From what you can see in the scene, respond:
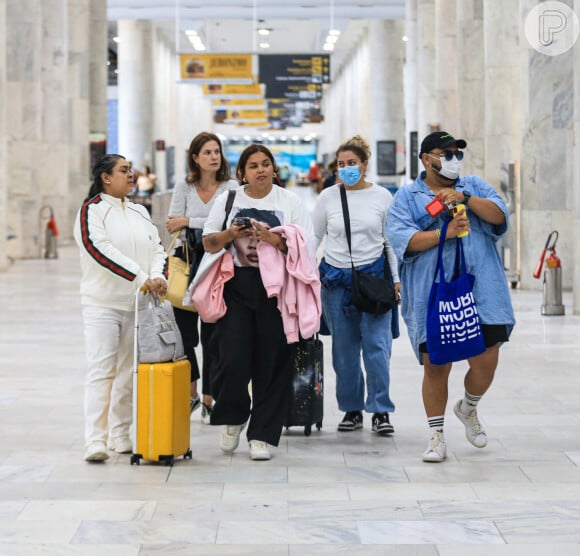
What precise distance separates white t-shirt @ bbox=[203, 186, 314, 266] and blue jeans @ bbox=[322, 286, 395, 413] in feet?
2.48

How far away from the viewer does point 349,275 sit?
784 cm

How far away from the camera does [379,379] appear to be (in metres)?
7.89

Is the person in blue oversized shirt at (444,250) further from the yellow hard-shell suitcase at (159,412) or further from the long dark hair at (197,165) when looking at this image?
the long dark hair at (197,165)

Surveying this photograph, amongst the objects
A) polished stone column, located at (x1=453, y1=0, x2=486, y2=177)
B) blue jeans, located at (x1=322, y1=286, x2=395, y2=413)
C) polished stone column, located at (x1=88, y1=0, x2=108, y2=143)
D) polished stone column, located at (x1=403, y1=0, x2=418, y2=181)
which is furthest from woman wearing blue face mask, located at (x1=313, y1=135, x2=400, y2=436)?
polished stone column, located at (x1=88, y1=0, x2=108, y2=143)

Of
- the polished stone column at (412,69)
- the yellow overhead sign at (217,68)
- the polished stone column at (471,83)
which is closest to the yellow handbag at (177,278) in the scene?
the polished stone column at (471,83)

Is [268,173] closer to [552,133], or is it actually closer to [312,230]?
[312,230]

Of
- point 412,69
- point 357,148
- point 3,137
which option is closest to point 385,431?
point 357,148

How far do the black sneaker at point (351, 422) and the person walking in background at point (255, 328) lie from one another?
885mm

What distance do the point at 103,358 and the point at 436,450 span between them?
1.81 metres

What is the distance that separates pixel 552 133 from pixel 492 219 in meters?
11.0

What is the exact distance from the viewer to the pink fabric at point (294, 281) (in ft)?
23.2

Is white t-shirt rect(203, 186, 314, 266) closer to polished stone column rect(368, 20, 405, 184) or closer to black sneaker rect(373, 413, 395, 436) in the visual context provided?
black sneaker rect(373, 413, 395, 436)

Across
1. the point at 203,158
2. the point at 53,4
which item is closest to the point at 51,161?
the point at 53,4

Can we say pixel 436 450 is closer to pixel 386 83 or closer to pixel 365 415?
pixel 365 415
